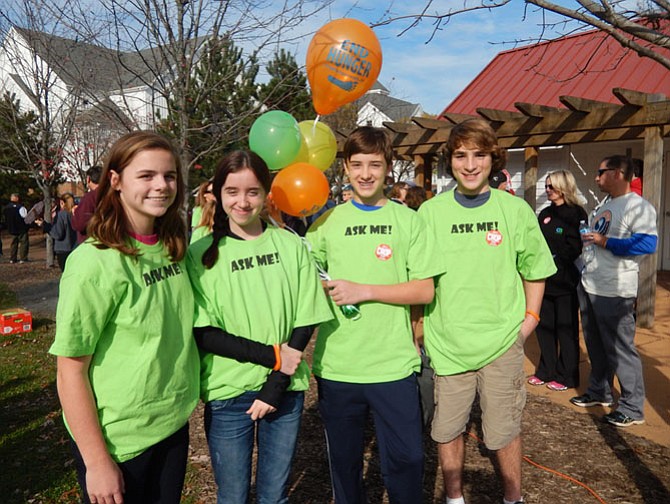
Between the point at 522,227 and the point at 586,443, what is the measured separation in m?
2.10

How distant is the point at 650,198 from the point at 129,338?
7050mm

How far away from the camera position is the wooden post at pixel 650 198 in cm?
678

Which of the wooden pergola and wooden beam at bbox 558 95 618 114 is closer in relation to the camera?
the wooden pergola

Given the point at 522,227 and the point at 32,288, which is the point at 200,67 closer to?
the point at 522,227

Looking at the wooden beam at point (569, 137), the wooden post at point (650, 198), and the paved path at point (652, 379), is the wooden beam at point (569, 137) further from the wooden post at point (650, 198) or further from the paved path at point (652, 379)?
the paved path at point (652, 379)

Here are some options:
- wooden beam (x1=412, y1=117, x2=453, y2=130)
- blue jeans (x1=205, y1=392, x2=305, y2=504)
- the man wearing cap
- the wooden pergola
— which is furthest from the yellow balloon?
wooden beam (x1=412, y1=117, x2=453, y2=130)

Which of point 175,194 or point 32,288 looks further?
point 32,288

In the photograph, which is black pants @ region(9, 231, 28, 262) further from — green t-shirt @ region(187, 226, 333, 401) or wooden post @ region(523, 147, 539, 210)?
green t-shirt @ region(187, 226, 333, 401)

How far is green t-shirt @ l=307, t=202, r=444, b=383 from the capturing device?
2.31m

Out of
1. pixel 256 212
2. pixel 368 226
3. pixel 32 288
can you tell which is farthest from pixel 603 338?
pixel 32 288

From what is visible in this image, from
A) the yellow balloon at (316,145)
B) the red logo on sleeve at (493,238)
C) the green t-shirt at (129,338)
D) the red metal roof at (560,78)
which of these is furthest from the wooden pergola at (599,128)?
the green t-shirt at (129,338)

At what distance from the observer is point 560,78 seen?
10.9 meters

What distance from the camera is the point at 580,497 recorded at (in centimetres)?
311

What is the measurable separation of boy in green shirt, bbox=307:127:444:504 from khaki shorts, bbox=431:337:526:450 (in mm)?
356
